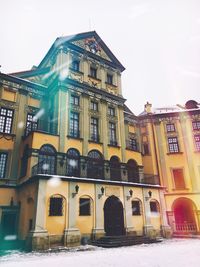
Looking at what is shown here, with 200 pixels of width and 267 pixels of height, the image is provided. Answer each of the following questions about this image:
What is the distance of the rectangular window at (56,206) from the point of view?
15.9 m

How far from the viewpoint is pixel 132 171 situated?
79.8ft

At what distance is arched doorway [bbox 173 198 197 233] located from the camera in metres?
24.9

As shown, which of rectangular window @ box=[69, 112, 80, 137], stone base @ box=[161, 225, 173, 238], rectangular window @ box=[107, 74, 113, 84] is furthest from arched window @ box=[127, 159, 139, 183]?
rectangular window @ box=[107, 74, 113, 84]

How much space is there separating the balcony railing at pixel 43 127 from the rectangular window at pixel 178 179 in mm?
16484

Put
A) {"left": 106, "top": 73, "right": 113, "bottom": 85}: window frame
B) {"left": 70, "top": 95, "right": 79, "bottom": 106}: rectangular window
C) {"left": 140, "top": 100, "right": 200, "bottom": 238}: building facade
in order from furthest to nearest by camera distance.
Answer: {"left": 106, "top": 73, "right": 113, "bottom": 85}: window frame, {"left": 140, "top": 100, "right": 200, "bottom": 238}: building facade, {"left": 70, "top": 95, "right": 79, "bottom": 106}: rectangular window

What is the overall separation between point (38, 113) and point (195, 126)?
68.6 feet

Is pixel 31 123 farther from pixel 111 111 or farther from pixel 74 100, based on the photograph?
pixel 111 111

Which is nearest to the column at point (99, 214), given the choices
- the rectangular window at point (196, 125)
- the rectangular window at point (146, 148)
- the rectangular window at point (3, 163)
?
the rectangular window at point (3, 163)

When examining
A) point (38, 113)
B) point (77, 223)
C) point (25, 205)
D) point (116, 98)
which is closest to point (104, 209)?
point (77, 223)

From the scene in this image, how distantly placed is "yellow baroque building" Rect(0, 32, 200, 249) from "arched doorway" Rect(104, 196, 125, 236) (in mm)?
89

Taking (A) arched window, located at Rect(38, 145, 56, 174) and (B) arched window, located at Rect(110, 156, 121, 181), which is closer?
(A) arched window, located at Rect(38, 145, 56, 174)

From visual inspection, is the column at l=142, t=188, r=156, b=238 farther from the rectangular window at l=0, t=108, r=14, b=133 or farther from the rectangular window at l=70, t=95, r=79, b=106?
the rectangular window at l=0, t=108, r=14, b=133

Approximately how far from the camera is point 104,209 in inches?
749

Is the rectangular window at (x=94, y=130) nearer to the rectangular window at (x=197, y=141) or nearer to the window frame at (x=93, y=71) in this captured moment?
the window frame at (x=93, y=71)
